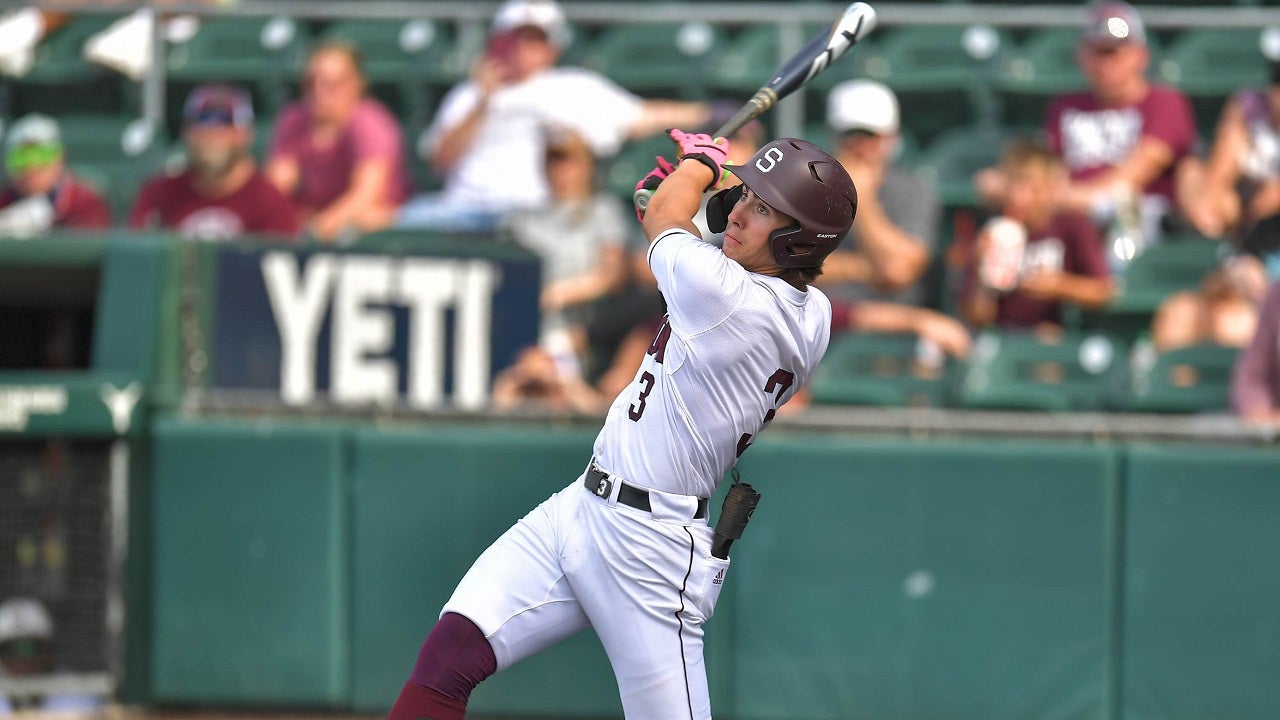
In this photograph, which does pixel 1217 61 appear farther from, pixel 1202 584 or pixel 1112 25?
pixel 1202 584

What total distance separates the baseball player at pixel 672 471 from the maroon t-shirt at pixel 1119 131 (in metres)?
3.98

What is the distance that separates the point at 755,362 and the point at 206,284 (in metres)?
3.38

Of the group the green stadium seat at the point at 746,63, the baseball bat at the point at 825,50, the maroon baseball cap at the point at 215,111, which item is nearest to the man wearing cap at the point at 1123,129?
the green stadium seat at the point at 746,63

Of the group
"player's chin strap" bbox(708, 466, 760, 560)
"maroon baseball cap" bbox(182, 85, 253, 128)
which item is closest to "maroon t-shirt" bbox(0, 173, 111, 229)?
"maroon baseball cap" bbox(182, 85, 253, 128)

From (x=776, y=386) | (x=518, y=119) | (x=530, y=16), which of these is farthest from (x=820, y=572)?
(x=530, y=16)

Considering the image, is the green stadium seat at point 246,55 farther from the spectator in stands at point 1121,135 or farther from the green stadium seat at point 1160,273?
the green stadium seat at point 1160,273

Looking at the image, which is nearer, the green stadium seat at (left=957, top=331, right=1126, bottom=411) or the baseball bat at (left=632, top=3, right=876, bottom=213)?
the baseball bat at (left=632, top=3, right=876, bottom=213)

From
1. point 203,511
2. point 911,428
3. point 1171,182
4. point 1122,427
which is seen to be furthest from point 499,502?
point 1171,182

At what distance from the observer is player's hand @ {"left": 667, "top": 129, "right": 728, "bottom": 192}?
3791 millimetres

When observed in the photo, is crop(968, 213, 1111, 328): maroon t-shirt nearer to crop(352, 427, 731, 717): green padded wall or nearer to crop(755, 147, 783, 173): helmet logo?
crop(352, 427, 731, 717): green padded wall

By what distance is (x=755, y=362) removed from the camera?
3.79 m

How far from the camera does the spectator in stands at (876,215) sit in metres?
6.97

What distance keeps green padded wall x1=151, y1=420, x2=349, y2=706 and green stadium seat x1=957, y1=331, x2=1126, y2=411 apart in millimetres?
2495

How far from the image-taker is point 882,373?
21.7 ft
